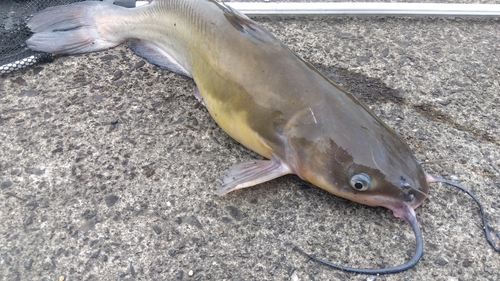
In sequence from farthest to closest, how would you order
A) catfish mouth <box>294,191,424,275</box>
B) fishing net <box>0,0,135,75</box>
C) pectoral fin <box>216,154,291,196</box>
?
1. fishing net <box>0,0,135,75</box>
2. pectoral fin <box>216,154,291,196</box>
3. catfish mouth <box>294,191,424,275</box>

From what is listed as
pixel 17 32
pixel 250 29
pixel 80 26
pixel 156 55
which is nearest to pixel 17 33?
pixel 17 32

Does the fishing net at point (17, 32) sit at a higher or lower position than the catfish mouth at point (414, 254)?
higher

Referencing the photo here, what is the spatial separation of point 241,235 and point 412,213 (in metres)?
0.63

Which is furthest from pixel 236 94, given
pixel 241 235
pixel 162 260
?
pixel 162 260

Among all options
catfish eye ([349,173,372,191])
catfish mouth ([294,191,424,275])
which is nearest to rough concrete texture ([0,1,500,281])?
catfish mouth ([294,191,424,275])

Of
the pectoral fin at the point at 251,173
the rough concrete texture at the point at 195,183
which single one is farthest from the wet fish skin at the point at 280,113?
the rough concrete texture at the point at 195,183

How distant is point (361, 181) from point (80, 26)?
1.72 metres

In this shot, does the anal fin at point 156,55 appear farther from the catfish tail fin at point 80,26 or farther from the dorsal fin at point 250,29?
the dorsal fin at point 250,29

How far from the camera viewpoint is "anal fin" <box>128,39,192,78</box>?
231 cm

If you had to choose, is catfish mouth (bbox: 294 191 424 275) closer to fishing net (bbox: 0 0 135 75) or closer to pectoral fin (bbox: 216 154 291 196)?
pectoral fin (bbox: 216 154 291 196)

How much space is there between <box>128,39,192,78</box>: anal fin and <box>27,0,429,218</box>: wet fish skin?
41 mm

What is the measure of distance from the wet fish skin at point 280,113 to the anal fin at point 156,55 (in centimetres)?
4

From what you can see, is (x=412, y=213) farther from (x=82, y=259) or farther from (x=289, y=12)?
(x=289, y=12)

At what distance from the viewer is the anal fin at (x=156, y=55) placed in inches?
90.9
